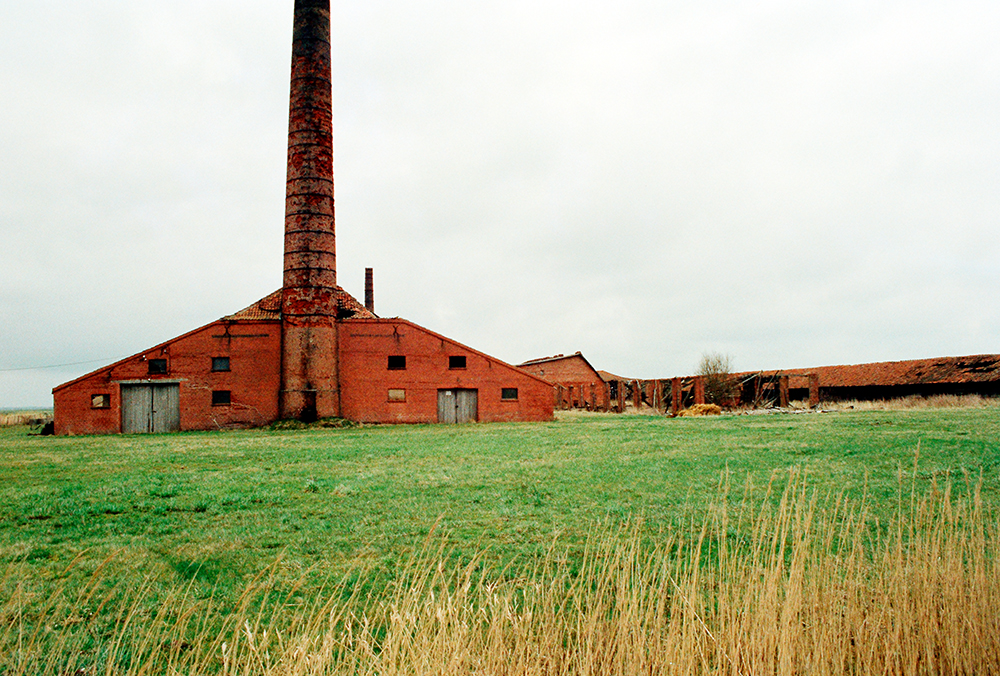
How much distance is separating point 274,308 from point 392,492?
2554cm

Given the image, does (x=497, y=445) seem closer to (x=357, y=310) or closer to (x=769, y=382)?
(x=357, y=310)

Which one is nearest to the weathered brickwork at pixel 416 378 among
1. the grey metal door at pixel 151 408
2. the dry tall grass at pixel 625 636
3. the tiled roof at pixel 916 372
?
the grey metal door at pixel 151 408

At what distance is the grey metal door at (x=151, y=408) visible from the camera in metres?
28.2

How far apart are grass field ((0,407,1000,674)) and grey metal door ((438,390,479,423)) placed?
42.2 feet

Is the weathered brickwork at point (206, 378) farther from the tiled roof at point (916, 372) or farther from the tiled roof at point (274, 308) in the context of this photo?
the tiled roof at point (916, 372)

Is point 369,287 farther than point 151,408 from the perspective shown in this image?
Yes

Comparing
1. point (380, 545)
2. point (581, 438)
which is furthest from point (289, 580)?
point (581, 438)

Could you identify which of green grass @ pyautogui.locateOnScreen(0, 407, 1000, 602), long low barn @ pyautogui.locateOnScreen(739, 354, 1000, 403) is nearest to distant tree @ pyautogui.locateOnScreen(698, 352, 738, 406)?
long low barn @ pyautogui.locateOnScreen(739, 354, 1000, 403)

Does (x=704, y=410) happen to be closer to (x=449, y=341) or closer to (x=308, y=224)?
(x=449, y=341)

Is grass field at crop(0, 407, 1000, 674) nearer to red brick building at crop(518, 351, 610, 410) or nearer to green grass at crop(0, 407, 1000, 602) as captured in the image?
green grass at crop(0, 407, 1000, 602)

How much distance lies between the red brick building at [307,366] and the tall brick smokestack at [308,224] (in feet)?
0.13

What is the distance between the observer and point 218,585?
5199 mm

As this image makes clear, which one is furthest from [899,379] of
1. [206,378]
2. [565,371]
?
[206,378]

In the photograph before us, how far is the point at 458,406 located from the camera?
100ft
